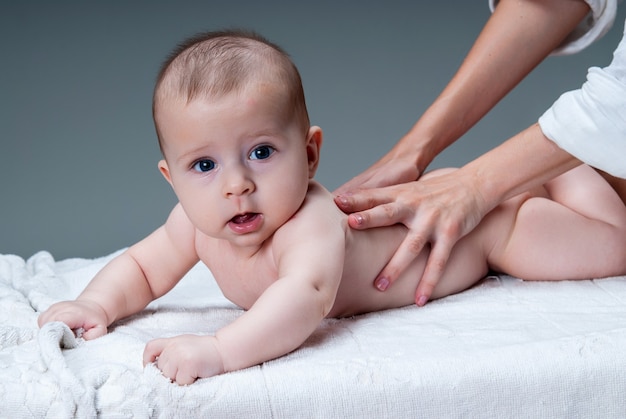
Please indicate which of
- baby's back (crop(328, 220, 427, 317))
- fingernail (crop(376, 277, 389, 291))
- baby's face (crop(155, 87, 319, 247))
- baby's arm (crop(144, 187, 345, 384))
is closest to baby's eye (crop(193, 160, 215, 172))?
baby's face (crop(155, 87, 319, 247))

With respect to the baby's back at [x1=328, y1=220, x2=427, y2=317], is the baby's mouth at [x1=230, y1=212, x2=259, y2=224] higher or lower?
higher

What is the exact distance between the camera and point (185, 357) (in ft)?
3.45

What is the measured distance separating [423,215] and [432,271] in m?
0.10

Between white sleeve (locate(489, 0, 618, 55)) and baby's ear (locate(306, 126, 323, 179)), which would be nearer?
baby's ear (locate(306, 126, 323, 179))

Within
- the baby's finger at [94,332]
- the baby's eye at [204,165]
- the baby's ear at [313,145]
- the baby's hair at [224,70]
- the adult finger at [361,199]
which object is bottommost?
the baby's finger at [94,332]

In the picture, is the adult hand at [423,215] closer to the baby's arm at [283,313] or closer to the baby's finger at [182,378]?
the baby's arm at [283,313]

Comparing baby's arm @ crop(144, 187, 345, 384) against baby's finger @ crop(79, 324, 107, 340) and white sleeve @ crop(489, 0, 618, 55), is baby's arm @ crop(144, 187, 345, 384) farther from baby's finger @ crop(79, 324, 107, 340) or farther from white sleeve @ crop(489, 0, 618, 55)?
white sleeve @ crop(489, 0, 618, 55)

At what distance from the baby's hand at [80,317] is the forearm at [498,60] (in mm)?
859

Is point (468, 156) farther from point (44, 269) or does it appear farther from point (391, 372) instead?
point (391, 372)

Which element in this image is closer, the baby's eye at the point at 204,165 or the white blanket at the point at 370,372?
the white blanket at the point at 370,372

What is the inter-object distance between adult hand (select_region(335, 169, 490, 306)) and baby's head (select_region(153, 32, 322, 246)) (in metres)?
0.18

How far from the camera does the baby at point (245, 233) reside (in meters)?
1.14

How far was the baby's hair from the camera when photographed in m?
1.21

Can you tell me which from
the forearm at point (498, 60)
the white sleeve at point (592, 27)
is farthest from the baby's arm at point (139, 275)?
the white sleeve at point (592, 27)
